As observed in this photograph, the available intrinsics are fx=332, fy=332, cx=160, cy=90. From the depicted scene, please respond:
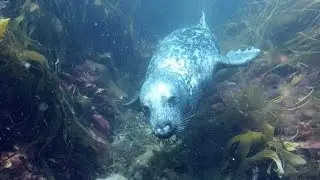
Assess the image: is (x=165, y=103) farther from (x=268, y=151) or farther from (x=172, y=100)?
(x=268, y=151)

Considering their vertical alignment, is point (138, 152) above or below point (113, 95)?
below

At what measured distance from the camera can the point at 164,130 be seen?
12.9 feet

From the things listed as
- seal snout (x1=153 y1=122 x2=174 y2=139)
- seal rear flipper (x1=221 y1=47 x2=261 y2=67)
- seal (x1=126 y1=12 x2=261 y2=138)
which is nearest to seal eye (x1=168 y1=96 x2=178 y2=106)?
seal (x1=126 y1=12 x2=261 y2=138)

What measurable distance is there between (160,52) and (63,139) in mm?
2998

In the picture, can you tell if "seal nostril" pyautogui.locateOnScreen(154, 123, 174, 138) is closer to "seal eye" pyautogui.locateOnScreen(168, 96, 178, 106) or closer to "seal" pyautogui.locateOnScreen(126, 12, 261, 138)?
"seal" pyautogui.locateOnScreen(126, 12, 261, 138)

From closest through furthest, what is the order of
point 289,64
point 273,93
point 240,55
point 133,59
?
1. point 273,93
2. point 289,64
3. point 240,55
4. point 133,59

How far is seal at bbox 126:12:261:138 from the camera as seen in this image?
4273mm

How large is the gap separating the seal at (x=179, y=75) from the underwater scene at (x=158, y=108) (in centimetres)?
2

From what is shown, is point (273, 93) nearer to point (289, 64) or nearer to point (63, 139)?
point (289, 64)

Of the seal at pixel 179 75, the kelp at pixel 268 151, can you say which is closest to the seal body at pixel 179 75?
the seal at pixel 179 75

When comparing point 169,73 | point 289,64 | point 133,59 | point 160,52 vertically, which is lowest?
point 169,73

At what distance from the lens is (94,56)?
661cm

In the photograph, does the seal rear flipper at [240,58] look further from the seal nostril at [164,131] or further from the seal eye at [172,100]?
the seal nostril at [164,131]

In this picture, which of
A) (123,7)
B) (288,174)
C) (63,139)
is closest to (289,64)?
(288,174)
